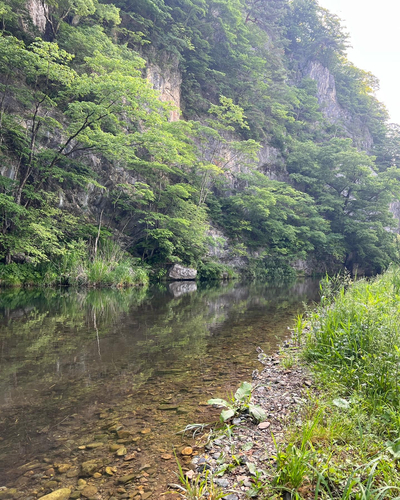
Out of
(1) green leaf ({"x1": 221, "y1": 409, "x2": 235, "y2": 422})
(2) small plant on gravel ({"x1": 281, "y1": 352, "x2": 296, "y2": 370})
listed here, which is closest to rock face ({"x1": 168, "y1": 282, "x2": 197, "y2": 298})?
(2) small plant on gravel ({"x1": 281, "y1": 352, "x2": 296, "y2": 370})

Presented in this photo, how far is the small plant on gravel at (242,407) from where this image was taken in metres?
2.42

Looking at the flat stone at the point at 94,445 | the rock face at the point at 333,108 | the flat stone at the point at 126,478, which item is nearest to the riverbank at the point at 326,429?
the flat stone at the point at 126,478

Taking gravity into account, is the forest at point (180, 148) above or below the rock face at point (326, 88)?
below

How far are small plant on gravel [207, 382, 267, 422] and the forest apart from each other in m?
10.5

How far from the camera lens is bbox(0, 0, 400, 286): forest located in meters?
12.1

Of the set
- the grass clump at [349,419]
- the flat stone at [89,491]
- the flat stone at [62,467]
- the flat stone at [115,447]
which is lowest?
the flat stone at [115,447]

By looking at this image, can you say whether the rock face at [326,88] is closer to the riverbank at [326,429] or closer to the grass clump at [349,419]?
the grass clump at [349,419]

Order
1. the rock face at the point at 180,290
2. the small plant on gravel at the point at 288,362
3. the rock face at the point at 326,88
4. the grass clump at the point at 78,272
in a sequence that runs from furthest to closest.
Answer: the rock face at the point at 326,88 → the rock face at the point at 180,290 → the grass clump at the point at 78,272 → the small plant on gravel at the point at 288,362

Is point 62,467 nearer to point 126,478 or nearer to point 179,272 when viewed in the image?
point 126,478

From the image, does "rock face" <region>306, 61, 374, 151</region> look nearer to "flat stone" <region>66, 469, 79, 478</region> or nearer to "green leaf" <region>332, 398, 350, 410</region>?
"green leaf" <region>332, 398, 350, 410</region>

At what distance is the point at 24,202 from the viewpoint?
503 inches

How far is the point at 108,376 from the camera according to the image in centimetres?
362

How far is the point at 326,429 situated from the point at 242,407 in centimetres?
77

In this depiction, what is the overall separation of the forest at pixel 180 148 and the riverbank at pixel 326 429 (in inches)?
423
